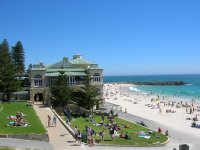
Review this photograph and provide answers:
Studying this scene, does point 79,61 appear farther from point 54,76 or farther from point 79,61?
point 54,76

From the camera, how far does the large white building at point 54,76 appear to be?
138 feet

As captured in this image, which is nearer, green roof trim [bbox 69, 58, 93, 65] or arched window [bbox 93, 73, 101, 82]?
arched window [bbox 93, 73, 101, 82]

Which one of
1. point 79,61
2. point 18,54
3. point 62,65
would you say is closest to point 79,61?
point 79,61

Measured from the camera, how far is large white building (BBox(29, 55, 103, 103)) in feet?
138

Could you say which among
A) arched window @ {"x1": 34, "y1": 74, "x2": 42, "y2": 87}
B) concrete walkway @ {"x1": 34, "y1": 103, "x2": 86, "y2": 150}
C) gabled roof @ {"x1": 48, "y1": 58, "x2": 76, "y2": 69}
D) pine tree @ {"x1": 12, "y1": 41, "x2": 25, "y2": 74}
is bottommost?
concrete walkway @ {"x1": 34, "y1": 103, "x2": 86, "y2": 150}

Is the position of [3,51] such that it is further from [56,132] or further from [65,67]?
[56,132]

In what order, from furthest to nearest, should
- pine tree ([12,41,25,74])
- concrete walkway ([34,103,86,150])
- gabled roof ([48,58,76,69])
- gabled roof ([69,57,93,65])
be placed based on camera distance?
pine tree ([12,41,25,74]), gabled roof ([69,57,93,65]), gabled roof ([48,58,76,69]), concrete walkway ([34,103,86,150])

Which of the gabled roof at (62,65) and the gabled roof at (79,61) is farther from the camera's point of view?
the gabled roof at (79,61)

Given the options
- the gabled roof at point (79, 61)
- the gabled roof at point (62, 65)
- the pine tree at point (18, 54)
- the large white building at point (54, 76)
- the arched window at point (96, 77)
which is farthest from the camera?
the pine tree at point (18, 54)

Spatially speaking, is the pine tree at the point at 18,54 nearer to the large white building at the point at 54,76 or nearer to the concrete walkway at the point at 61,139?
the large white building at the point at 54,76

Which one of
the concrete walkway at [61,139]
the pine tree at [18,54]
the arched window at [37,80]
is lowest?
the concrete walkway at [61,139]

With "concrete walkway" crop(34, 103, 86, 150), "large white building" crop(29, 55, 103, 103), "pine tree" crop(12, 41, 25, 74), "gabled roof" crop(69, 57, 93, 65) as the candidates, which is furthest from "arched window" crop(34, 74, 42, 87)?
"pine tree" crop(12, 41, 25, 74)

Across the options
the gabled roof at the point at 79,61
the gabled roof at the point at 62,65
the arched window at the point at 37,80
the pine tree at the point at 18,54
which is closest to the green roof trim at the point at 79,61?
the gabled roof at the point at 79,61

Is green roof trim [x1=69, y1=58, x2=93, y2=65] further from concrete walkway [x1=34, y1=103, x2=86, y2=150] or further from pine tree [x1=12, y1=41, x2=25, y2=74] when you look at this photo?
concrete walkway [x1=34, y1=103, x2=86, y2=150]
